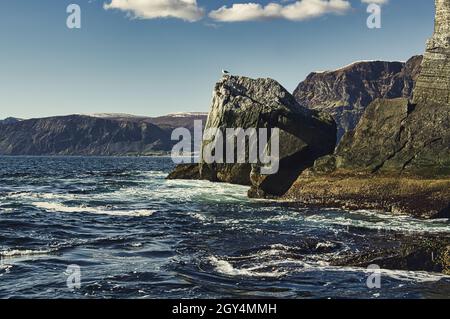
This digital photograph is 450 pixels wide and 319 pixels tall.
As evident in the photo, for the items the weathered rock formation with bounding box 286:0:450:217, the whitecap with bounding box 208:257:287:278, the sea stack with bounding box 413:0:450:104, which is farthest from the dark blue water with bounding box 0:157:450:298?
the sea stack with bounding box 413:0:450:104

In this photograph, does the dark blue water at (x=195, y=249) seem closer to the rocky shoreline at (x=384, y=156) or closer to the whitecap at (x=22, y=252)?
the whitecap at (x=22, y=252)

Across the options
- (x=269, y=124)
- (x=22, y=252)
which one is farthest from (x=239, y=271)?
(x=269, y=124)

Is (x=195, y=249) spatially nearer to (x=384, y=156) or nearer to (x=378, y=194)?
(x=378, y=194)

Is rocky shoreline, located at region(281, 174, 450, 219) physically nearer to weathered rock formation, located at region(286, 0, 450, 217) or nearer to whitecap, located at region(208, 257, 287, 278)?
weathered rock formation, located at region(286, 0, 450, 217)

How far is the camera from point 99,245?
2052 cm

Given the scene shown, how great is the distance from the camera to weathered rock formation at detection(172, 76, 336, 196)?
1578 inches

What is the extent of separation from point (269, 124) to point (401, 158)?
52.3 feet

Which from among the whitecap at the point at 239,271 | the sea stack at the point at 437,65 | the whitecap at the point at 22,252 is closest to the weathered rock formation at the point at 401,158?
the sea stack at the point at 437,65

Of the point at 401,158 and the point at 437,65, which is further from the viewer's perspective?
the point at 437,65

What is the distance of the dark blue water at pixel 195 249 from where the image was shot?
13.8m

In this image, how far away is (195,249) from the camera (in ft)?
64.2
